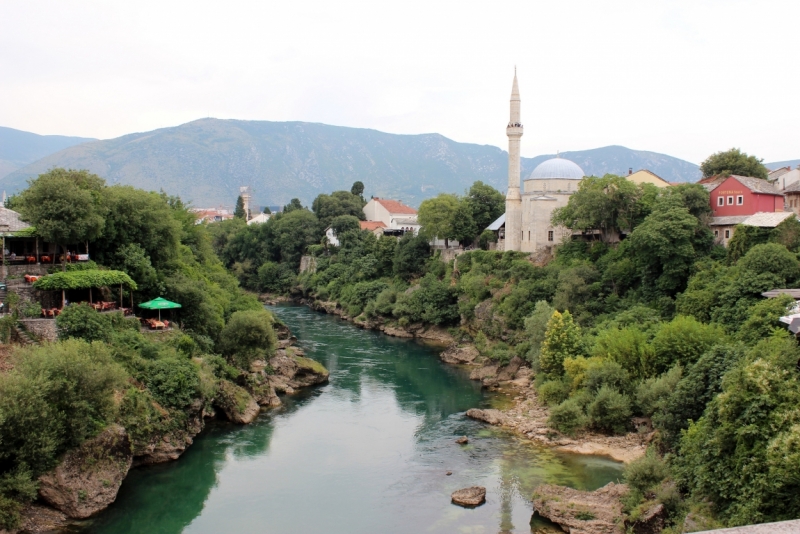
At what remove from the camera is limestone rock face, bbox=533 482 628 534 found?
18.8 m

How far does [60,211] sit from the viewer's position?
2756 cm

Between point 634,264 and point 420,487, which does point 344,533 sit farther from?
point 634,264

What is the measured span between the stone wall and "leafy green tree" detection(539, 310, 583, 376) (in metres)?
20.2

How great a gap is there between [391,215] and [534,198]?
104 ft

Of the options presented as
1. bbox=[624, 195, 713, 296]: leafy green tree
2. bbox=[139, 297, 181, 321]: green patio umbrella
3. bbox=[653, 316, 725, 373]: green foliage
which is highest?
bbox=[624, 195, 713, 296]: leafy green tree

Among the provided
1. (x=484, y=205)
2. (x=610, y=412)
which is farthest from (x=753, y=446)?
(x=484, y=205)

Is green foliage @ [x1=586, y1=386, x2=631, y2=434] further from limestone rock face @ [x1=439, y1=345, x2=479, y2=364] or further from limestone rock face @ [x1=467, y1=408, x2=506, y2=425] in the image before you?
limestone rock face @ [x1=439, y1=345, x2=479, y2=364]

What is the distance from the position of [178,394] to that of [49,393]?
613 centimetres

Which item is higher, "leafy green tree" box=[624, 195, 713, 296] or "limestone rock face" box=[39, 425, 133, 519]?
"leafy green tree" box=[624, 195, 713, 296]

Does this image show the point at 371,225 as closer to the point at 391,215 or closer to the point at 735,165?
the point at 391,215

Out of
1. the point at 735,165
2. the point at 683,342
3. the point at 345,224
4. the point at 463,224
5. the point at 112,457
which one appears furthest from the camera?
the point at 345,224

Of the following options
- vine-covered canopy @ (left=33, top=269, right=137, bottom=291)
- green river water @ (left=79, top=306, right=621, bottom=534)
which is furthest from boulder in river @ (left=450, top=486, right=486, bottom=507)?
vine-covered canopy @ (left=33, top=269, right=137, bottom=291)

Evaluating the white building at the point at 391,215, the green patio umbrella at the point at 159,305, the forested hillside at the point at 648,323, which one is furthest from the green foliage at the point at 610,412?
the white building at the point at 391,215

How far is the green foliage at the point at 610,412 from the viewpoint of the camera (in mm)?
26000
